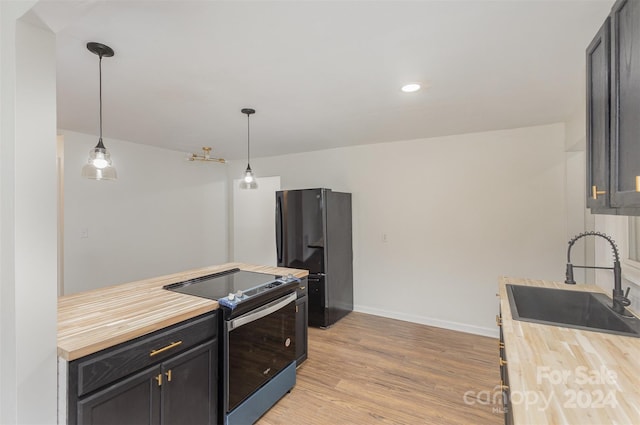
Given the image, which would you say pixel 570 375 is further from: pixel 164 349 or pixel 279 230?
pixel 279 230

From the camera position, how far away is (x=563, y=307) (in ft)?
6.26

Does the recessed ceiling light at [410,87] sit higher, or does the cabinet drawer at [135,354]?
the recessed ceiling light at [410,87]

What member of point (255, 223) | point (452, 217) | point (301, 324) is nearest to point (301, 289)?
point (301, 324)

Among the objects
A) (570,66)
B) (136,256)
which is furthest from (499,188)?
(136,256)

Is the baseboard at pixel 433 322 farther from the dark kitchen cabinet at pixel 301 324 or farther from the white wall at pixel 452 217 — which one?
the dark kitchen cabinet at pixel 301 324

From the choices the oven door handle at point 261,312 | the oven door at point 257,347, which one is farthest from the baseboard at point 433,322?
the oven door handle at point 261,312

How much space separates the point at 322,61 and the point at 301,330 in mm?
2147

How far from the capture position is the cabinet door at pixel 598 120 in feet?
4.00

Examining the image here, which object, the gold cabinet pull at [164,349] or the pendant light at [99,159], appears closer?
the gold cabinet pull at [164,349]

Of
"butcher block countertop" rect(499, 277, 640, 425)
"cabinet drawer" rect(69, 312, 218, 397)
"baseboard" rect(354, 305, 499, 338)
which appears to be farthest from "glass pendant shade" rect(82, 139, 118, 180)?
"baseboard" rect(354, 305, 499, 338)

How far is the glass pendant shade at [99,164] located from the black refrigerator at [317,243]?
2115 mm

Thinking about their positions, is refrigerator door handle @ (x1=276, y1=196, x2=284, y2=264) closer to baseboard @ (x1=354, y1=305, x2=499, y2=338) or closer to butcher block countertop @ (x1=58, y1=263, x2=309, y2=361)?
baseboard @ (x1=354, y1=305, x2=499, y2=338)

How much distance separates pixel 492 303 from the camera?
3.37 meters

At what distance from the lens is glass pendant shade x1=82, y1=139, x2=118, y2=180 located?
5.61 ft
